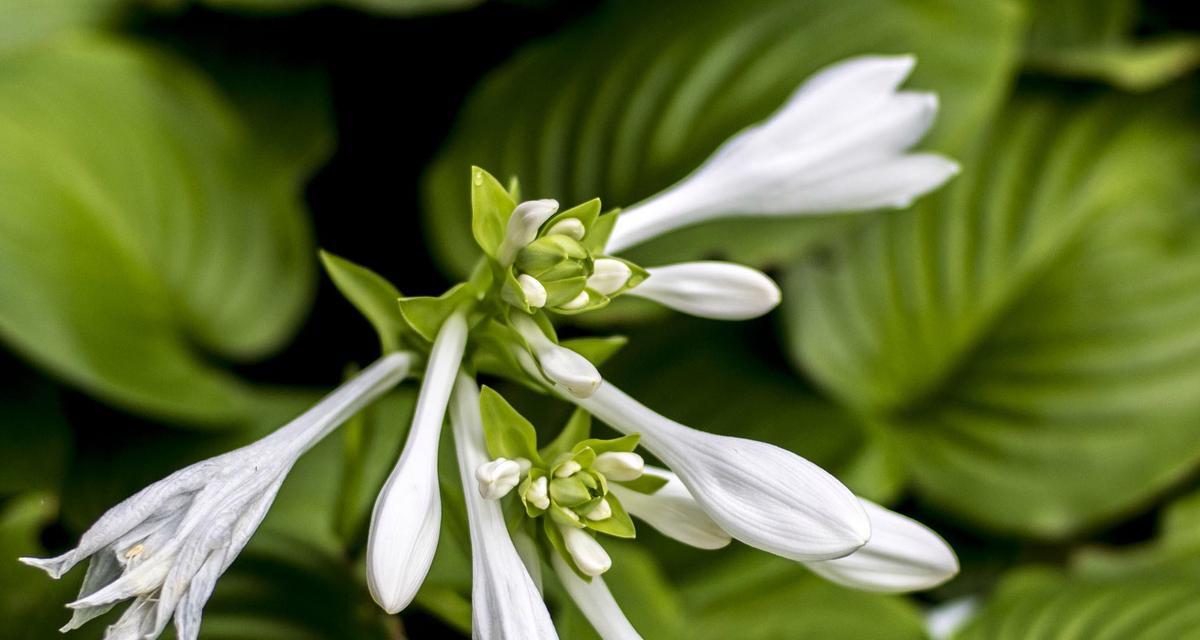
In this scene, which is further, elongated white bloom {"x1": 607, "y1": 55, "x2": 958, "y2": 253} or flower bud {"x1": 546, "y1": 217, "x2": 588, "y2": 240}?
elongated white bloom {"x1": 607, "y1": 55, "x2": 958, "y2": 253}

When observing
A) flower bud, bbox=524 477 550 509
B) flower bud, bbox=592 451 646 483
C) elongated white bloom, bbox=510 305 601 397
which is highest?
elongated white bloom, bbox=510 305 601 397

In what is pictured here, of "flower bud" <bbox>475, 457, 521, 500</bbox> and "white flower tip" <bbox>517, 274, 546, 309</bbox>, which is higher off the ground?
"white flower tip" <bbox>517, 274, 546, 309</bbox>

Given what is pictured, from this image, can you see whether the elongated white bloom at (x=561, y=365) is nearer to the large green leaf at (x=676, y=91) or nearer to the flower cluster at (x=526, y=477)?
the flower cluster at (x=526, y=477)

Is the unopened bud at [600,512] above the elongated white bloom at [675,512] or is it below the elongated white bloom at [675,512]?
above

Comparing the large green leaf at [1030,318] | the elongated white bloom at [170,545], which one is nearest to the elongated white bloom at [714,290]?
the elongated white bloom at [170,545]

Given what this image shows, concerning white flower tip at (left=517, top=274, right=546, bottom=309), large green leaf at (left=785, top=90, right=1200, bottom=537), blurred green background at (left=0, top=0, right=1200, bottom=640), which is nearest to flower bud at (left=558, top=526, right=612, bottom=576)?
white flower tip at (left=517, top=274, right=546, bottom=309)

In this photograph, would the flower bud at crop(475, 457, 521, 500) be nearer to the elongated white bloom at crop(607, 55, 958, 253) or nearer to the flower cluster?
the flower cluster

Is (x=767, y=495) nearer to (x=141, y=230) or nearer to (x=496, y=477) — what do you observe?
(x=496, y=477)
